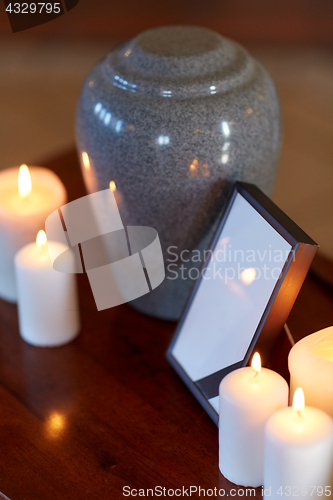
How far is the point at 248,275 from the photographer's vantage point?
1.84ft

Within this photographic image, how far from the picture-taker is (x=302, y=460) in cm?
41

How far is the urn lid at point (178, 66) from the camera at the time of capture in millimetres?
588

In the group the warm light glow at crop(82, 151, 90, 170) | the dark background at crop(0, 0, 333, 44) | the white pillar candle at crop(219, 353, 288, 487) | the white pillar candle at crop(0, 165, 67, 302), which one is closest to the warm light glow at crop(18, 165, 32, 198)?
the white pillar candle at crop(0, 165, 67, 302)

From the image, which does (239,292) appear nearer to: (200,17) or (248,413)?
(248,413)

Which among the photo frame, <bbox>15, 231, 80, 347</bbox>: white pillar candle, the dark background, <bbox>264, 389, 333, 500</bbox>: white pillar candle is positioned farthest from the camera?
the dark background

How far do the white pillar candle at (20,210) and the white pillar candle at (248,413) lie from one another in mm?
348

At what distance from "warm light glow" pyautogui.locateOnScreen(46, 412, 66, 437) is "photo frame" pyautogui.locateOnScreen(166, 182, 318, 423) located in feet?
0.44

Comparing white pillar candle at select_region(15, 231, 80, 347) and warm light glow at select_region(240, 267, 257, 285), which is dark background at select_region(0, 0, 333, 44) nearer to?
white pillar candle at select_region(15, 231, 80, 347)

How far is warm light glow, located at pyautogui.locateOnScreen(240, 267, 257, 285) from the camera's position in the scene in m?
0.55

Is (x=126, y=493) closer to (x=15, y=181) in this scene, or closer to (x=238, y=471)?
(x=238, y=471)

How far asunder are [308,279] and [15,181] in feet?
1.40

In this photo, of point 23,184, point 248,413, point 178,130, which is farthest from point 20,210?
point 248,413

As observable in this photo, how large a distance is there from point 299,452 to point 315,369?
7 centimetres


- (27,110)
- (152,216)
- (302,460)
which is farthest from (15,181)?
(27,110)
